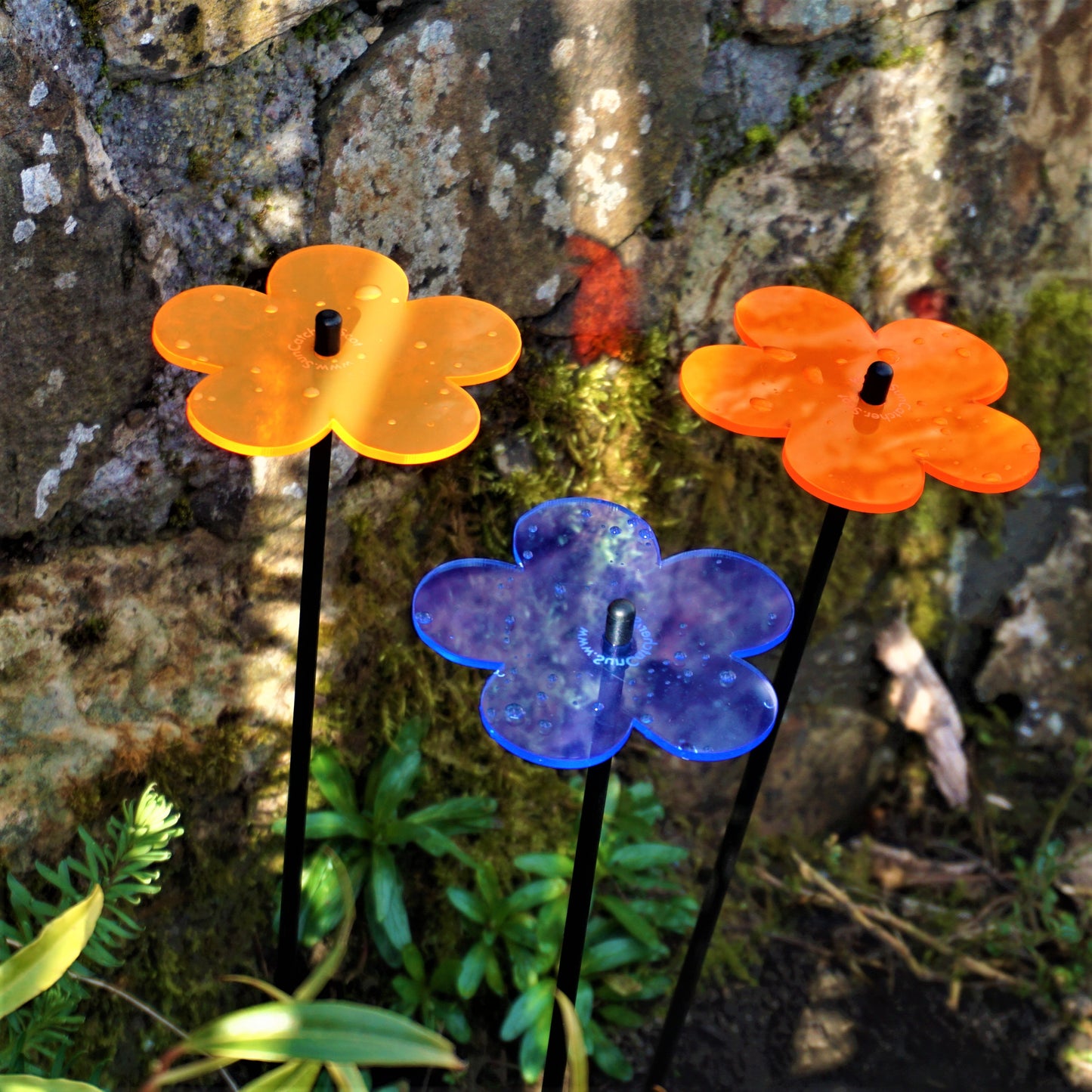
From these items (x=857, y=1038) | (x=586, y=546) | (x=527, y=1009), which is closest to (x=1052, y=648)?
(x=857, y=1038)

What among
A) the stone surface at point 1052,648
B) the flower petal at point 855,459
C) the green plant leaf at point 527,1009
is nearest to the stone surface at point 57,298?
the flower petal at point 855,459

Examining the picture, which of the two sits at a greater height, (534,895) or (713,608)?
(713,608)

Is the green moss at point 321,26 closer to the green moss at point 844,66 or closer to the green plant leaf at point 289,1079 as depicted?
the green moss at point 844,66

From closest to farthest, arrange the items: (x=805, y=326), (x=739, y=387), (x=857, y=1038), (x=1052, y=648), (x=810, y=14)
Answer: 1. (x=739, y=387)
2. (x=805, y=326)
3. (x=810, y=14)
4. (x=857, y=1038)
5. (x=1052, y=648)

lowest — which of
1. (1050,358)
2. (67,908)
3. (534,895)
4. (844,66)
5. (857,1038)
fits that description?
(857,1038)

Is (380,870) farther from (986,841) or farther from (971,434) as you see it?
(986,841)

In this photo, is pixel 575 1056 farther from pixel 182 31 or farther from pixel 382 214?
pixel 182 31
